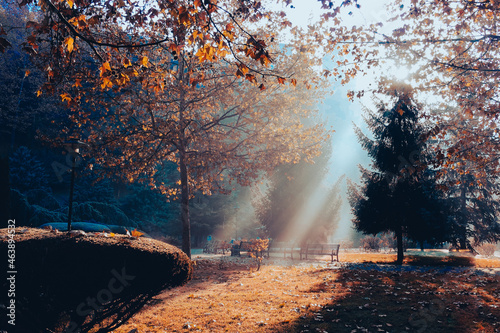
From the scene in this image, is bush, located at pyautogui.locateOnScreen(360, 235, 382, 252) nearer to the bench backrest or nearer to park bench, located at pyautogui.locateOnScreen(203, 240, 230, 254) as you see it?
the bench backrest

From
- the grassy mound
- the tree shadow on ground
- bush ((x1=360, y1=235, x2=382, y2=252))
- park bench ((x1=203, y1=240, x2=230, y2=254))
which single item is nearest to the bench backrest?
park bench ((x1=203, y1=240, x2=230, y2=254))

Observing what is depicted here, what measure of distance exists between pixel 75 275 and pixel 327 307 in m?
4.92

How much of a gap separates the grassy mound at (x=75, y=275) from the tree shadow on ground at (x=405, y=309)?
2.55m

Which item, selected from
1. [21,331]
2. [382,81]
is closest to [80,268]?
[21,331]

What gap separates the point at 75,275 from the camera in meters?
3.78

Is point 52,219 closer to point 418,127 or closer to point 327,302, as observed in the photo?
point 327,302

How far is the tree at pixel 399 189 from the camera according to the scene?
56.1ft

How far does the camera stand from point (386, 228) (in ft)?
58.4

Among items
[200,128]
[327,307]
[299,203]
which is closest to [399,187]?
[299,203]

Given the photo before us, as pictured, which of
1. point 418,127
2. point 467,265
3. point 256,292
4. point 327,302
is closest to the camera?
point 327,302

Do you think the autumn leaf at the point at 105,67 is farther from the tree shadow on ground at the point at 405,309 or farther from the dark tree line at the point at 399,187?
the dark tree line at the point at 399,187

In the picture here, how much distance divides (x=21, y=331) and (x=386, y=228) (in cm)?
1782

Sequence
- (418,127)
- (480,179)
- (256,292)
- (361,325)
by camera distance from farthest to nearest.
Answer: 1. (418,127)
2. (480,179)
3. (256,292)
4. (361,325)

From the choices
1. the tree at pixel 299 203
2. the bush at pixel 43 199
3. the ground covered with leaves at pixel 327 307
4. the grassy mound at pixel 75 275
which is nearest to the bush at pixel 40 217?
the bush at pixel 43 199
